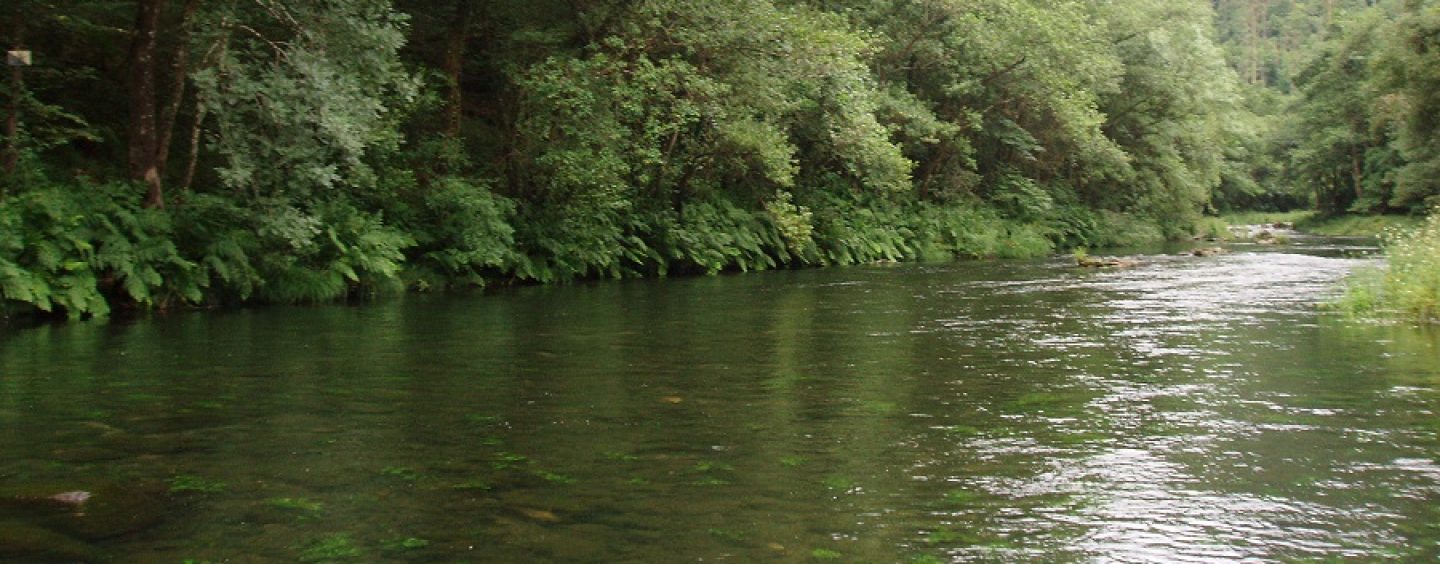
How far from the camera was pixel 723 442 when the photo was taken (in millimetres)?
7723

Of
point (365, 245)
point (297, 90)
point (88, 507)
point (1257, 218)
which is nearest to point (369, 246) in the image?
point (365, 245)

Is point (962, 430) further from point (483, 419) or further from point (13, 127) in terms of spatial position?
point (13, 127)

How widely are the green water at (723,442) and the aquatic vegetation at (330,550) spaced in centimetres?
2

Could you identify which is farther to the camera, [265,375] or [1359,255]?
[1359,255]

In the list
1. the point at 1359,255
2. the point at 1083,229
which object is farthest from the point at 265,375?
the point at 1083,229

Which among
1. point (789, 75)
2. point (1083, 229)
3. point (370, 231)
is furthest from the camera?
point (1083, 229)

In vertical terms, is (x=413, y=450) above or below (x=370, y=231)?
below

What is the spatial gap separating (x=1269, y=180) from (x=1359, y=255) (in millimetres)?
64331

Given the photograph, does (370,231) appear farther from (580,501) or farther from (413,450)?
(580,501)

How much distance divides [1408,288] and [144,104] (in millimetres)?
17475

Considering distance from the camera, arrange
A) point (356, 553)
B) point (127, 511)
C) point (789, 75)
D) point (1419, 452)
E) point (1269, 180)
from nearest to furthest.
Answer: point (356, 553), point (127, 511), point (1419, 452), point (789, 75), point (1269, 180)

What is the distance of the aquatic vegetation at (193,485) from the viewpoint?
6.33 meters

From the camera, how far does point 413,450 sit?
24.4ft

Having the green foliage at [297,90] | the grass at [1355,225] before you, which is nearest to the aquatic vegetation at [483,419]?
the green foliage at [297,90]
